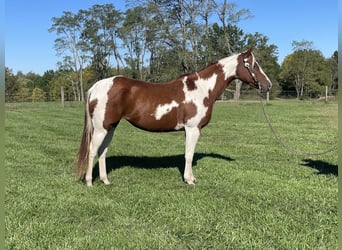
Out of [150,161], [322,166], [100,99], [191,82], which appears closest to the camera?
[100,99]

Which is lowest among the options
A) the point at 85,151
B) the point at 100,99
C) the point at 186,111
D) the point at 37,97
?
the point at 85,151

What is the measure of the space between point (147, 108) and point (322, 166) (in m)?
3.67

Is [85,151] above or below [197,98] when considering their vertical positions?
below

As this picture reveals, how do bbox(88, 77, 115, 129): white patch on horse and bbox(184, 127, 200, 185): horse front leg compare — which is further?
bbox(184, 127, 200, 185): horse front leg

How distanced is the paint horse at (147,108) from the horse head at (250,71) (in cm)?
2

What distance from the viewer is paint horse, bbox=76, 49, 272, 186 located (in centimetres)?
572

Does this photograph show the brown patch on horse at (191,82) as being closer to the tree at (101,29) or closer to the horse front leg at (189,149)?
the horse front leg at (189,149)

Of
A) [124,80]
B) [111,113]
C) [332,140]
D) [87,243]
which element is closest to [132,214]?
[87,243]

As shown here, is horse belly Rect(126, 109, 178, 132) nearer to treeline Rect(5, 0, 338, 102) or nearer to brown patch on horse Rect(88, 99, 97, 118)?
brown patch on horse Rect(88, 99, 97, 118)

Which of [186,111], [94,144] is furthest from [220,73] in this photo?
[94,144]

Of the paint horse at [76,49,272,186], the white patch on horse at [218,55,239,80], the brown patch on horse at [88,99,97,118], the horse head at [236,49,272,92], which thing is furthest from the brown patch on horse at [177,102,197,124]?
the brown patch on horse at [88,99,97,118]

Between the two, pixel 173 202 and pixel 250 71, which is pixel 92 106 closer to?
pixel 173 202

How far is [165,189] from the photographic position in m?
5.49

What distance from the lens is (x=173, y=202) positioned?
4.79 m
